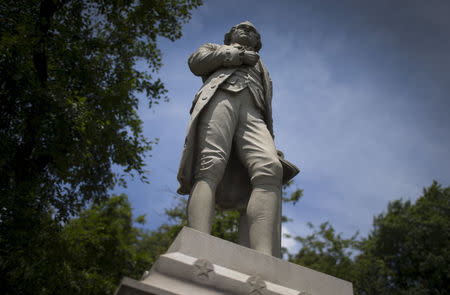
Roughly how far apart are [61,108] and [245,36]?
464 centimetres

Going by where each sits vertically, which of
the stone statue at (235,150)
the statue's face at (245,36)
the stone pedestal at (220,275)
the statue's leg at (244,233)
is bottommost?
the stone pedestal at (220,275)

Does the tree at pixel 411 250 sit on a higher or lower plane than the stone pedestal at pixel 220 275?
higher

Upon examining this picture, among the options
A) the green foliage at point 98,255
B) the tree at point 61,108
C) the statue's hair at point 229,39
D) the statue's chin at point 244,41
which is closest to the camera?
the statue's chin at point 244,41

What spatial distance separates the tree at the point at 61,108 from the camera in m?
8.84

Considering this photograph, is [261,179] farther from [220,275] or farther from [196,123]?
[220,275]

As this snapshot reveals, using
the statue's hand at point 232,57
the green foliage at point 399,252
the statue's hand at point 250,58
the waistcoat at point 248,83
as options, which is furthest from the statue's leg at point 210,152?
the green foliage at point 399,252

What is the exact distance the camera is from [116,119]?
11805 millimetres

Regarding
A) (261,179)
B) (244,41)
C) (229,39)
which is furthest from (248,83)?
(261,179)

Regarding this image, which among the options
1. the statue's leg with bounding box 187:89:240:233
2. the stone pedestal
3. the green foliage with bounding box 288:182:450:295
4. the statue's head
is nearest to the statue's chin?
the statue's head

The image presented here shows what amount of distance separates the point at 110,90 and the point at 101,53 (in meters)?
1.42

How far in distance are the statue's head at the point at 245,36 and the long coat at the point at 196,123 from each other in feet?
1.16

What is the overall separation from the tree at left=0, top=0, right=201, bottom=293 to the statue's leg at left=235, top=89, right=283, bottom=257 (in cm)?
500

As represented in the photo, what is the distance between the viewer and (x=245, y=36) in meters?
6.11

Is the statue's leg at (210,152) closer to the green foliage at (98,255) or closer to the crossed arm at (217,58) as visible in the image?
the crossed arm at (217,58)
